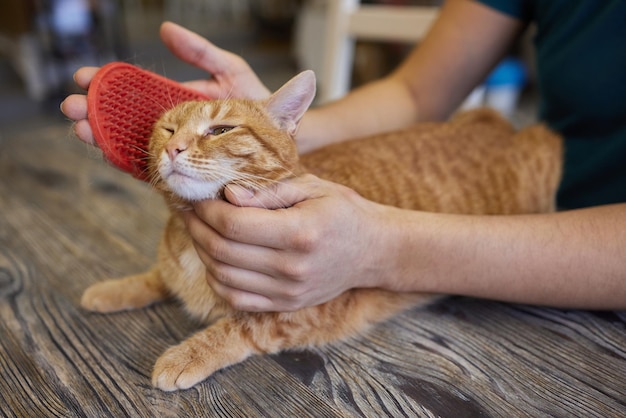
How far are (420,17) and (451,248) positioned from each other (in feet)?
4.87

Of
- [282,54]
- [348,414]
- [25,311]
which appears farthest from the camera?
[282,54]

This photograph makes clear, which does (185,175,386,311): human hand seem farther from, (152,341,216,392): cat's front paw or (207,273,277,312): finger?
(152,341,216,392): cat's front paw

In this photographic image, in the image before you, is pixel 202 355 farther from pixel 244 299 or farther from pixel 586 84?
pixel 586 84

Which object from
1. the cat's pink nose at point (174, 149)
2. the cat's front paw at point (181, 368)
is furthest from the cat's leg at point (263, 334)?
the cat's pink nose at point (174, 149)

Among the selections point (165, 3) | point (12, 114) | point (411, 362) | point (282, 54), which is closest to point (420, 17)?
point (411, 362)

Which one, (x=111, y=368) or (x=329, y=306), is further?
(x=329, y=306)

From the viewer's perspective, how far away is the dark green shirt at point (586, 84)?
3.86 feet

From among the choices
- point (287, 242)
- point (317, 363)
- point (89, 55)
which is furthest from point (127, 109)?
point (89, 55)

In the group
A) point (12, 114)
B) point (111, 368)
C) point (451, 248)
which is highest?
point (451, 248)

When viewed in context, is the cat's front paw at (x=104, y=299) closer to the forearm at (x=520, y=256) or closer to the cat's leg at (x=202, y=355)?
the cat's leg at (x=202, y=355)

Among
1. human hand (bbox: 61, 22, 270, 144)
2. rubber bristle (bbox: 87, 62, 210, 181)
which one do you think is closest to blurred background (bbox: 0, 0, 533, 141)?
human hand (bbox: 61, 22, 270, 144)

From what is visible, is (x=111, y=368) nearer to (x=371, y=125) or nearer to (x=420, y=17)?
(x=371, y=125)

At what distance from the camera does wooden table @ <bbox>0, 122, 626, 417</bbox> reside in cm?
81

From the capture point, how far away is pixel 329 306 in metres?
1.01
